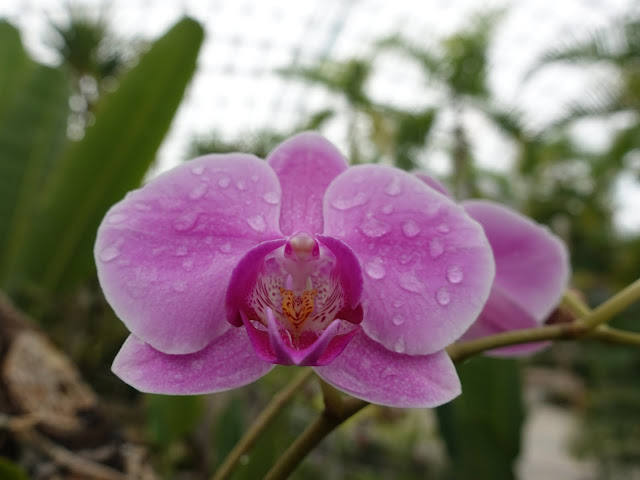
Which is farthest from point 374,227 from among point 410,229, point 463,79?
point 463,79

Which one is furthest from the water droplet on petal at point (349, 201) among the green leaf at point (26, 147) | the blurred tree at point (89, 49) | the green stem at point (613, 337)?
the blurred tree at point (89, 49)

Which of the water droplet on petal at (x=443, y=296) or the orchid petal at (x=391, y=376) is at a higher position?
the water droplet on petal at (x=443, y=296)

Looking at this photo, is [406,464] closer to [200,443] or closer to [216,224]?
[200,443]

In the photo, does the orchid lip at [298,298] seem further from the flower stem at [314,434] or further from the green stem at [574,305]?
the green stem at [574,305]

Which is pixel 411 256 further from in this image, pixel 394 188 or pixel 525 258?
pixel 525 258

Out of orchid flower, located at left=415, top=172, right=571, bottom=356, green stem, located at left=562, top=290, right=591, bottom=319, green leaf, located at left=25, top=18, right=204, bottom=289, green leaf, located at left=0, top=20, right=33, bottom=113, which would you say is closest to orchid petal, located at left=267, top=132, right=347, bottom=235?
orchid flower, located at left=415, top=172, right=571, bottom=356

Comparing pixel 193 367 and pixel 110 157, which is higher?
pixel 193 367
